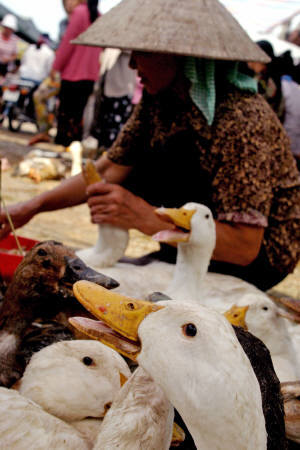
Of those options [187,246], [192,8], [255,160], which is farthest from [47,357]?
[192,8]

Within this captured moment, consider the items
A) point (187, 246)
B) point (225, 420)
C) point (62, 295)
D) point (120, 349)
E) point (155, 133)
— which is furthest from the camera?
point (155, 133)

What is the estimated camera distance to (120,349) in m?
0.88

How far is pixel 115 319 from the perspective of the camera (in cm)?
88

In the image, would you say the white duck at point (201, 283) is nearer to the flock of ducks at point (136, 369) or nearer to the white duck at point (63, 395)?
the flock of ducks at point (136, 369)

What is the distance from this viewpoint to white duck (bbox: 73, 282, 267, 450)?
77 centimetres

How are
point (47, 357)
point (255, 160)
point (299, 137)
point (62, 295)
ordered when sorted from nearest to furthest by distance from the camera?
point (47, 357)
point (62, 295)
point (255, 160)
point (299, 137)

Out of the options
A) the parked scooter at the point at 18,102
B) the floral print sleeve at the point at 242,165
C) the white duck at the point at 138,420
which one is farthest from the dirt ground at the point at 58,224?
the parked scooter at the point at 18,102

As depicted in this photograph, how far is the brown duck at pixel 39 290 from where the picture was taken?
127cm

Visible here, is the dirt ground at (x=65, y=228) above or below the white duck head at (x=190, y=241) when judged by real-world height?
below

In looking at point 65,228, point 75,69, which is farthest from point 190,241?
point 75,69

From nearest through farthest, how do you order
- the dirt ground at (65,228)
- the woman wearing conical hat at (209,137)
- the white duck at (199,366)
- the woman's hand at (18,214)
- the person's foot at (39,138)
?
the white duck at (199,366) → the woman wearing conical hat at (209,137) → the woman's hand at (18,214) → the dirt ground at (65,228) → the person's foot at (39,138)

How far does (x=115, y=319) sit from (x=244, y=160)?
1.12 meters

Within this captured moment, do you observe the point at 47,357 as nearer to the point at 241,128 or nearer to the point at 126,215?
the point at 126,215

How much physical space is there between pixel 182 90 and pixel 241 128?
0.29 meters
